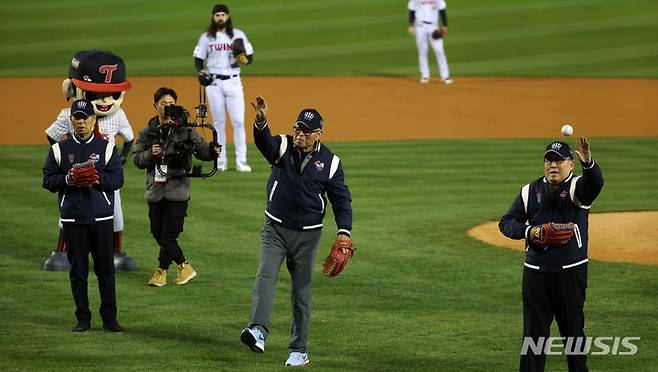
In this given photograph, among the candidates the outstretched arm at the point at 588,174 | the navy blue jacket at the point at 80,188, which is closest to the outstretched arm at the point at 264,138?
the navy blue jacket at the point at 80,188

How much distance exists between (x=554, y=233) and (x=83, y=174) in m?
3.71

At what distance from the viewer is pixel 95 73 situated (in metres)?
12.7

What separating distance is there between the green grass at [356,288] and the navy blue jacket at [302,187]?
41.4 inches

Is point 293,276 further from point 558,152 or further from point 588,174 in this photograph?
point 588,174

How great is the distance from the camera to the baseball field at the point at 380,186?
10.9m

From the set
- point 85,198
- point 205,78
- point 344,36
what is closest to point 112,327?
point 85,198

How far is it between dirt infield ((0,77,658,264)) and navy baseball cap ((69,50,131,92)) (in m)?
10.1

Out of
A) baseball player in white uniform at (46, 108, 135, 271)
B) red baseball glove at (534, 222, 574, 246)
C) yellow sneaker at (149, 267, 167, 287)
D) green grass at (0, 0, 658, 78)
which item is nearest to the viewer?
red baseball glove at (534, 222, 574, 246)

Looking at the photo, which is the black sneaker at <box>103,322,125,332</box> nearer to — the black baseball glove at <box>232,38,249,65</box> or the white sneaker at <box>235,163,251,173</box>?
the black baseball glove at <box>232,38,249,65</box>

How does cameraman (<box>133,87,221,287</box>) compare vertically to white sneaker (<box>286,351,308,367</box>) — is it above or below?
above

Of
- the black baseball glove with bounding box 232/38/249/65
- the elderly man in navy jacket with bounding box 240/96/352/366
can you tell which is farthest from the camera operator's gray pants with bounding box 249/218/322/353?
the black baseball glove with bounding box 232/38/249/65

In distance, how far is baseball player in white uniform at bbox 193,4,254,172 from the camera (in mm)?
18844

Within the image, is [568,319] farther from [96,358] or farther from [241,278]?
[241,278]

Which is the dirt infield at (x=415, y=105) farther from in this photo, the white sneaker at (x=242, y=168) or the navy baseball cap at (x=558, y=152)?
the navy baseball cap at (x=558, y=152)
